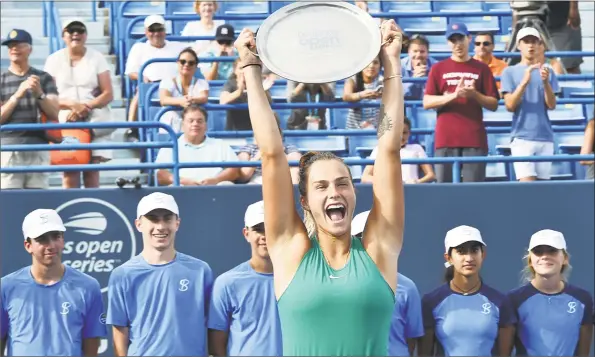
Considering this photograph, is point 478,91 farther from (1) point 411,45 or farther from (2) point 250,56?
(2) point 250,56

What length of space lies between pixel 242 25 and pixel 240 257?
4.44 meters

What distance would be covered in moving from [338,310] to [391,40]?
3.46 ft

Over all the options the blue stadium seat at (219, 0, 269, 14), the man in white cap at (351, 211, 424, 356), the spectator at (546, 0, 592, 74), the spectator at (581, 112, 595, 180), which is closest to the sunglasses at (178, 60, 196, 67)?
the man in white cap at (351, 211, 424, 356)

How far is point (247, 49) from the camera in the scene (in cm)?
456

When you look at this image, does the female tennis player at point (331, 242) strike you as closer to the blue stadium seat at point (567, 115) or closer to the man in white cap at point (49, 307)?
the man in white cap at point (49, 307)

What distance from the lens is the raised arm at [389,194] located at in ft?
14.3

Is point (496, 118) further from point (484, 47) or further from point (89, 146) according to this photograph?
Answer: point (89, 146)

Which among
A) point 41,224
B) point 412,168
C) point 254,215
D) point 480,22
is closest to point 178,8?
point 480,22

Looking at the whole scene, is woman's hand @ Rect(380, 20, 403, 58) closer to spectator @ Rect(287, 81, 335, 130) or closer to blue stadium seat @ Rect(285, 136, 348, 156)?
spectator @ Rect(287, 81, 335, 130)

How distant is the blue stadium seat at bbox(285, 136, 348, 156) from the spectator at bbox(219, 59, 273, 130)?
1.38ft

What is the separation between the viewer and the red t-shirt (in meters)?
9.02

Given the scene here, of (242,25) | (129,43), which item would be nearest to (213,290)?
(129,43)

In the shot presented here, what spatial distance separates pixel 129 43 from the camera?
11516 millimetres

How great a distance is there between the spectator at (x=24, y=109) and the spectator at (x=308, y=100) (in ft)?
6.21
